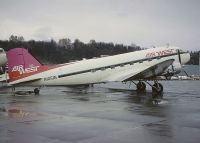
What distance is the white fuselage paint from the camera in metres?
27.0

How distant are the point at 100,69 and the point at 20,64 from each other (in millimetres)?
6377

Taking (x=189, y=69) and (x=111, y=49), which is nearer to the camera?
(x=189, y=69)

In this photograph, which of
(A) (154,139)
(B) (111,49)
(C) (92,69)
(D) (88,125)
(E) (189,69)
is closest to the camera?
(A) (154,139)

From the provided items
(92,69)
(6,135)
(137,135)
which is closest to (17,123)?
(6,135)

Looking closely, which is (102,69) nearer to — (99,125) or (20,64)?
(20,64)

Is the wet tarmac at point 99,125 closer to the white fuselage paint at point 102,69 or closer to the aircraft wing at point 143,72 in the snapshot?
the white fuselage paint at point 102,69

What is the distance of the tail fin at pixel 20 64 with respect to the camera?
26.7m

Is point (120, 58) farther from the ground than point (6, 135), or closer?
farther from the ground

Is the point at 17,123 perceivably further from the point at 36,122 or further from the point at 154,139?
the point at 154,139

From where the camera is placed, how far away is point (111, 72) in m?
29.0

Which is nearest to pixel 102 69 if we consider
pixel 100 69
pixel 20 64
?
pixel 100 69

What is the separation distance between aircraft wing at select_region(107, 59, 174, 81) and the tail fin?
20.8 ft

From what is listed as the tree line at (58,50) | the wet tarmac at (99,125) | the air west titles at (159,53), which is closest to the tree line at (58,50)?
the tree line at (58,50)

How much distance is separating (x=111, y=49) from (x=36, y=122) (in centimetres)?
11516
